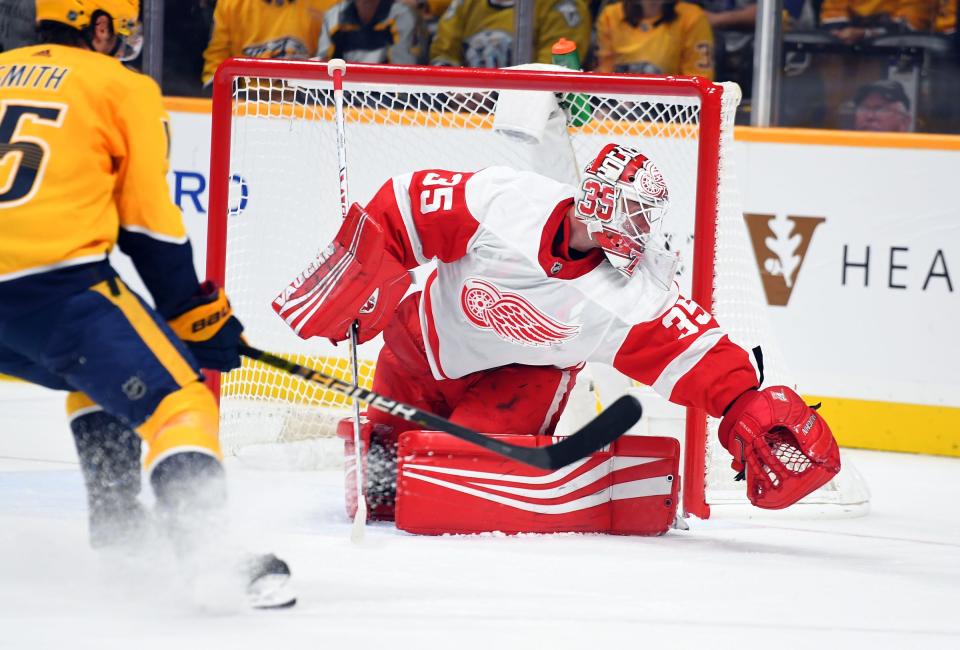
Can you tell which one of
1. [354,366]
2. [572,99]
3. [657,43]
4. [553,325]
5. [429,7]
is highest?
[429,7]

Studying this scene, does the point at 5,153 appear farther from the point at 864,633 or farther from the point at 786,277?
the point at 786,277

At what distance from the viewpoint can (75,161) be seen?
2.00 meters

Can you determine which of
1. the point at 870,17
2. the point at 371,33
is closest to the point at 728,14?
the point at 870,17

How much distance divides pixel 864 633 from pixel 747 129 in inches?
96.2

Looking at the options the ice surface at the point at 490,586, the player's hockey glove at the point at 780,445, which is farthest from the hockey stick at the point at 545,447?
the player's hockey glove at the point at 780,445

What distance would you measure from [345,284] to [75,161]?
90 centimetres

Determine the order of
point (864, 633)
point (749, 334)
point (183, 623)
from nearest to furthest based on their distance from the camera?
1. point (183, 623)
2. point (864, 633)
3. point (749, 334)

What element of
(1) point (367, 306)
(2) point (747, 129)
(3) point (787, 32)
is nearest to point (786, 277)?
(2) point (747, 129)

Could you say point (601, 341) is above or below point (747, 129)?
below

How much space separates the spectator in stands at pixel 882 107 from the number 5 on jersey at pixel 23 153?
301cm

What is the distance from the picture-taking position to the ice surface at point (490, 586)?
2.00 meters

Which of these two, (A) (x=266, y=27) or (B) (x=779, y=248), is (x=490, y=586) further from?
(A) (x=266, y=27)

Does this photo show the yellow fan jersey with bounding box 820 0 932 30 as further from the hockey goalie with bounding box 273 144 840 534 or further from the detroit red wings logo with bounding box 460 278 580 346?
the detroit red wings logo with bounding box 460 278 580 346

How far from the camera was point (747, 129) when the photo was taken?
432 centimetres
